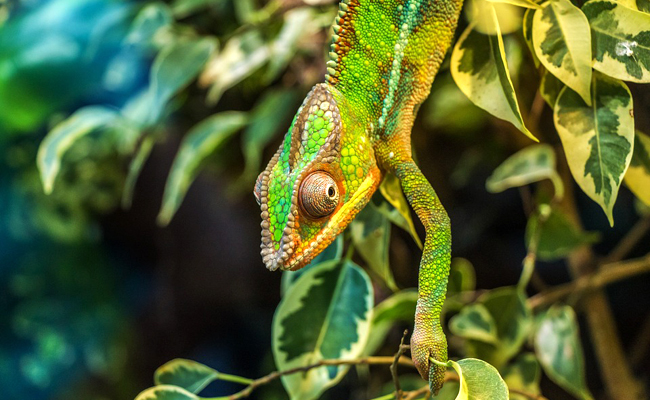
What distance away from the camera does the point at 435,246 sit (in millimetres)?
555

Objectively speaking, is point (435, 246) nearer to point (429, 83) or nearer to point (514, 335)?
point (429, 83)

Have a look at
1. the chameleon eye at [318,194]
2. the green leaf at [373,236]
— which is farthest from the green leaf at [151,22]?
the chameleon eye at [318,194]

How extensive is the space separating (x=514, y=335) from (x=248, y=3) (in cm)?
86

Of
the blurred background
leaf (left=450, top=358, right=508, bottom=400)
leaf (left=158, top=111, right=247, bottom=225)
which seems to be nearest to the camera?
leaf (left=450, top=358, right=508, bottom=400)

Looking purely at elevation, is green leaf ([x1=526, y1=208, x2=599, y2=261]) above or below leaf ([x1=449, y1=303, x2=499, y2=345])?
above

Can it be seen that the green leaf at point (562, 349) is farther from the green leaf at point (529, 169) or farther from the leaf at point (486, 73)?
the leaf at point (486, 73)

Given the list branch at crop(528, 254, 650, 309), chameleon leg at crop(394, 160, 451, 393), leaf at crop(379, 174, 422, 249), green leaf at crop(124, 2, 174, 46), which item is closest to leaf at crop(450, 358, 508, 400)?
chameleon leg at crop(394, 160, 451, 393)

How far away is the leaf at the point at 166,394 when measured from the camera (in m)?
0.68

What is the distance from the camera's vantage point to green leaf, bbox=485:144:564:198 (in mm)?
991

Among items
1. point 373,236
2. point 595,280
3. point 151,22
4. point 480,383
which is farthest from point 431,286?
point 151,22

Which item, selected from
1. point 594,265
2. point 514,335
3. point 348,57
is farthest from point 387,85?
point 594,265

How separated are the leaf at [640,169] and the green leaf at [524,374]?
364mm

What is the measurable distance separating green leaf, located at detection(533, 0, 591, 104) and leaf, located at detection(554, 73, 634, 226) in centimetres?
2

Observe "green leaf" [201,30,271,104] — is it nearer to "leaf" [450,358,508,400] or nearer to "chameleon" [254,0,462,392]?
"chameleon" [254,0,462,392]
